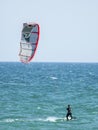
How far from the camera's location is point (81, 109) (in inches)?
1796

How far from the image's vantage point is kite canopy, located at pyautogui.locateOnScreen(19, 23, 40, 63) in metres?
21.7

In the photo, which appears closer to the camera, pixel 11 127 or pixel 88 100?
pixel 11 127

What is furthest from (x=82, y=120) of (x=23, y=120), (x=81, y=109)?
(x=81, y=109)

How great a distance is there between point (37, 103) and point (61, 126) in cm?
1567

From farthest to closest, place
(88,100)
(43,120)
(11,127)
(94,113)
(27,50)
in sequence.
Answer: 1. (88,100)
2. (94,113)
3. (43,120)
4. (11,127)
5. (27,50)

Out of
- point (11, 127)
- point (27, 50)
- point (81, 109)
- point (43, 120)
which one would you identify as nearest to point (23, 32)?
point (27, 50)

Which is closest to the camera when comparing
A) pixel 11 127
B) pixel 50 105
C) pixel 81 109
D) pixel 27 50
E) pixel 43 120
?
pixel 27 50

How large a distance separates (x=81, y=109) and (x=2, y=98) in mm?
12360

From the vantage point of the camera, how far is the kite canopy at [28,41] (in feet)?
71.3

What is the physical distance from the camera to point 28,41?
22.3m

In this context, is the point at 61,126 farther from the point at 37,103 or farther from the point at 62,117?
the point at 37,103

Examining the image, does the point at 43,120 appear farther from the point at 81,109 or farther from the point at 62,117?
the point at 81,109

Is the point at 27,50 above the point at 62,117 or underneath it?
above

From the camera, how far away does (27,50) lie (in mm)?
22062
